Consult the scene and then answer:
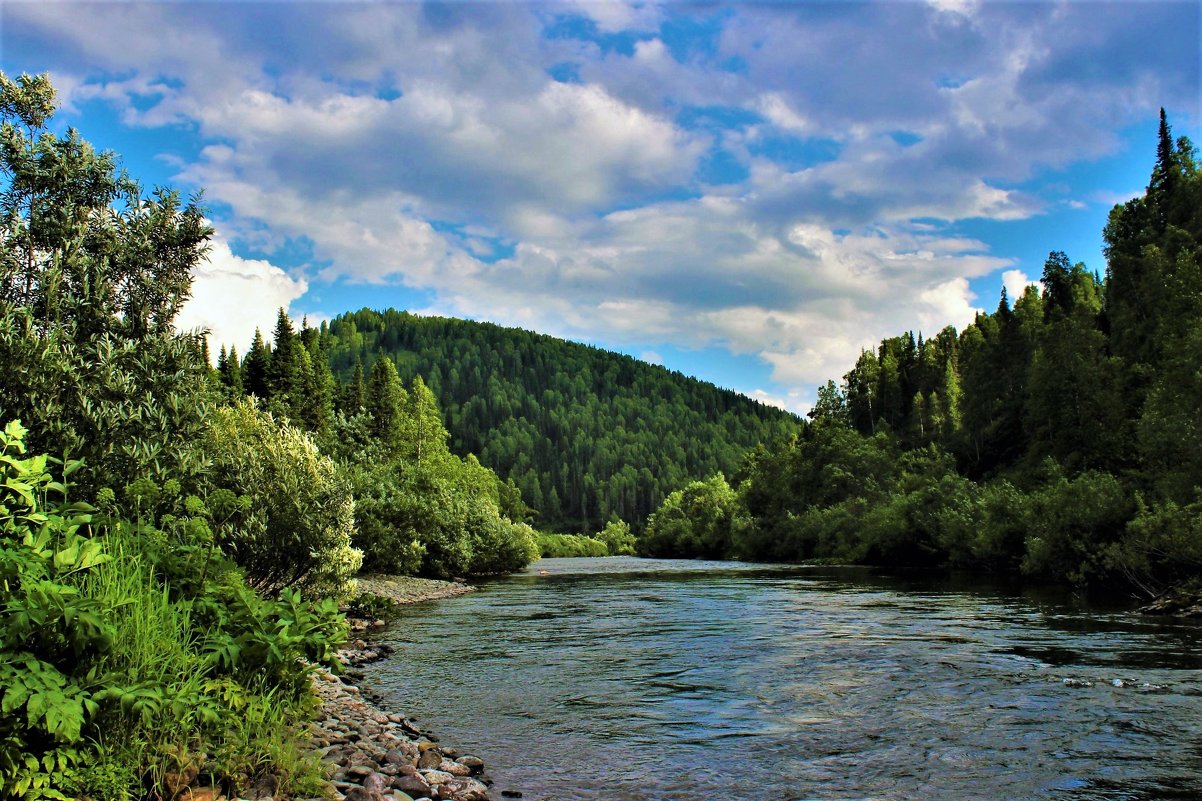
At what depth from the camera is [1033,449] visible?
74.8 metres

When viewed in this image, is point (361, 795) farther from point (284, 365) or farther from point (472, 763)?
point (284, 365)

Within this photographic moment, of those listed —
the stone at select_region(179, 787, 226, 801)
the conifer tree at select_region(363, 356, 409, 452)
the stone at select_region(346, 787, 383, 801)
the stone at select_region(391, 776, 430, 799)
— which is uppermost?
the conifer tree at select_region(363, 356, 409, 452)

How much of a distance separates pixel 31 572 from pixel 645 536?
144m

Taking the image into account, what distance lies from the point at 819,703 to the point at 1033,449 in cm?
6791

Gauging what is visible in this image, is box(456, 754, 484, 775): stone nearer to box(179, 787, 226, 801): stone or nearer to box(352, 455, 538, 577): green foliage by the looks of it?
box(179, 787, 226, 801): stone

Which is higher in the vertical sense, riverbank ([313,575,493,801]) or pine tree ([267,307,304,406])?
pine tree ([267,307,304,406])

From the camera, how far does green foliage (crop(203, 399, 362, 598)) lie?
26.5m

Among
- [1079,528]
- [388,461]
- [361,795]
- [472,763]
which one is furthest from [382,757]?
[388,461]

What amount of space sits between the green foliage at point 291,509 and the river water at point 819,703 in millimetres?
3277

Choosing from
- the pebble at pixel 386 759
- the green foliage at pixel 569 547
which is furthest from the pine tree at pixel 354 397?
the pebble at pixel 386 759

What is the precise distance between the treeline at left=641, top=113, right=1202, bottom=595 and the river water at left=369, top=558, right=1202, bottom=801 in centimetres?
1217

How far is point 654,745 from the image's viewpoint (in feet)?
44.1

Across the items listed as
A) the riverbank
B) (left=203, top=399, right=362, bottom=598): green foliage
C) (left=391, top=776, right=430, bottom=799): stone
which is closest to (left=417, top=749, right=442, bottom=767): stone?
the riverbank

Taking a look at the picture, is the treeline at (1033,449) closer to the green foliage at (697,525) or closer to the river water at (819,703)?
the green foliage at (697,525)
